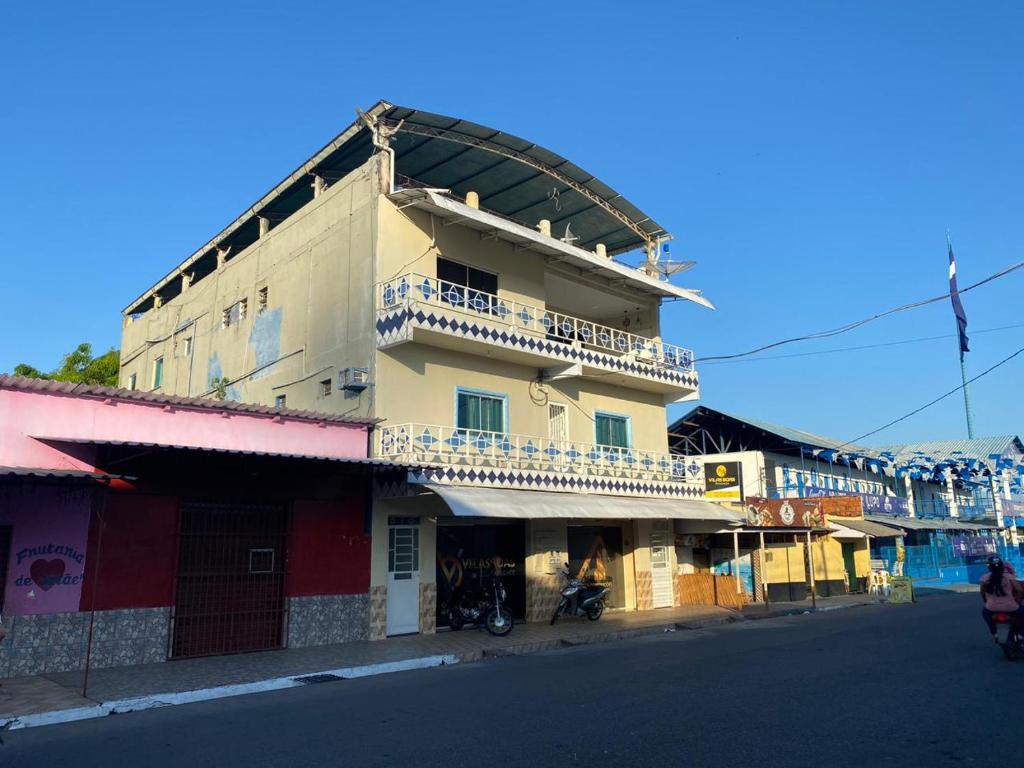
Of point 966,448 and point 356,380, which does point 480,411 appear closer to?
point 356,380

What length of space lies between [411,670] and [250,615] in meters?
3.51

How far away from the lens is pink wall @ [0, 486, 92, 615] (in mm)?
11766

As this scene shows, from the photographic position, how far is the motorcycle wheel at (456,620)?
682 inches

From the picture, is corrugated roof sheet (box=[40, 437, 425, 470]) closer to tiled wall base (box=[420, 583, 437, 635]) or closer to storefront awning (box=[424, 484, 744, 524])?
storefront awning (box=[424, 484, 744, 524])

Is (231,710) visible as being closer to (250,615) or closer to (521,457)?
(250,615)

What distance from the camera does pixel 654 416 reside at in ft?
79.7

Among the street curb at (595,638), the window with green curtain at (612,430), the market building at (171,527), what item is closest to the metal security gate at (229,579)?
the market building at (171,527)

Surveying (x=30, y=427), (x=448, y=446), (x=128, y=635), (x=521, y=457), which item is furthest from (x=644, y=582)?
(x=30, y=427)

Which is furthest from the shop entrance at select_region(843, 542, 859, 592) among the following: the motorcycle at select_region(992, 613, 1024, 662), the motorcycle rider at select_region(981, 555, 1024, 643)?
the motorcycle at select_region(992, 613, 1024, 662)

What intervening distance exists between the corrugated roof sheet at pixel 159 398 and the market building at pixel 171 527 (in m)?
0.03

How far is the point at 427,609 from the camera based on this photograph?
16.8 metres

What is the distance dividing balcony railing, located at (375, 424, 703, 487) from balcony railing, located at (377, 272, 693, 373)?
2.73 metres

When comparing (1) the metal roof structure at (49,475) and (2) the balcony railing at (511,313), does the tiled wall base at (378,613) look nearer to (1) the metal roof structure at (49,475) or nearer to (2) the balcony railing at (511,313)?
(2) the balcony railing at (511,313)

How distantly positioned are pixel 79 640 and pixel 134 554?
1502 millimetres
